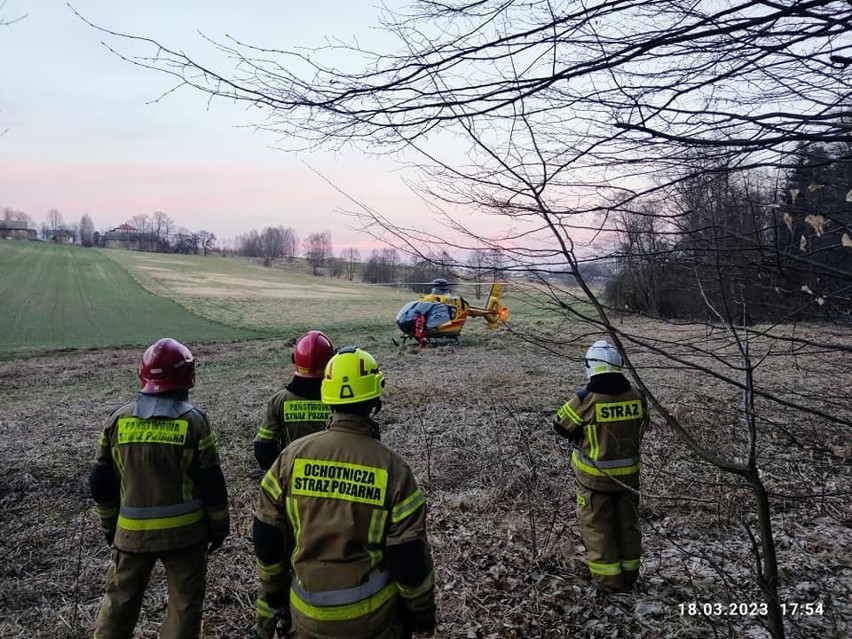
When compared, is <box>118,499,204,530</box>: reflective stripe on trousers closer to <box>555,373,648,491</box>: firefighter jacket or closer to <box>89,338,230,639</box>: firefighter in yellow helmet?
<box>89,338,230,639</box>: firefighter in yellow helmet

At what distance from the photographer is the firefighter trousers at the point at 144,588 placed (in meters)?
3.33

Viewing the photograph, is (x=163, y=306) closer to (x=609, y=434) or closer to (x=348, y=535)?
(x=609, y=434)

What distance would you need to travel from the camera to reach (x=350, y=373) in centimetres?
279

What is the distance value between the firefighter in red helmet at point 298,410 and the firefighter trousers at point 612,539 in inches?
90.7

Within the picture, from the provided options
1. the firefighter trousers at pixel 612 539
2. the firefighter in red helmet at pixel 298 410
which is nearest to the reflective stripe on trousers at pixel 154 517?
the firefighter in red helmet at pixel 298 410

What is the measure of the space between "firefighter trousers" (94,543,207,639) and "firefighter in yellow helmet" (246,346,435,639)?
116cm

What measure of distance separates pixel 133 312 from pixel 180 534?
3560cm

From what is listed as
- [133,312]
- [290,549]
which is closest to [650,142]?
[290,549]

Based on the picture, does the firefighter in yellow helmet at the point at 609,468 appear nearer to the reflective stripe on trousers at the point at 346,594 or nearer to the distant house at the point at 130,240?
the reflective stripe on trousers at the point at 346,594

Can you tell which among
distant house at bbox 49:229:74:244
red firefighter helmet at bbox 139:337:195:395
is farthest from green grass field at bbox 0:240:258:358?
distant house at bbox 49:229:74:244

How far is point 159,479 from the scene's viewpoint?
3332 mm

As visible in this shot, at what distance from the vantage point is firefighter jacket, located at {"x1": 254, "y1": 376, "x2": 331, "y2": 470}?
4328 millimetres

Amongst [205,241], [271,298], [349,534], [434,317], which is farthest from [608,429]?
[205,241]

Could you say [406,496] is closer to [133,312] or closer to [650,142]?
[650,142]
